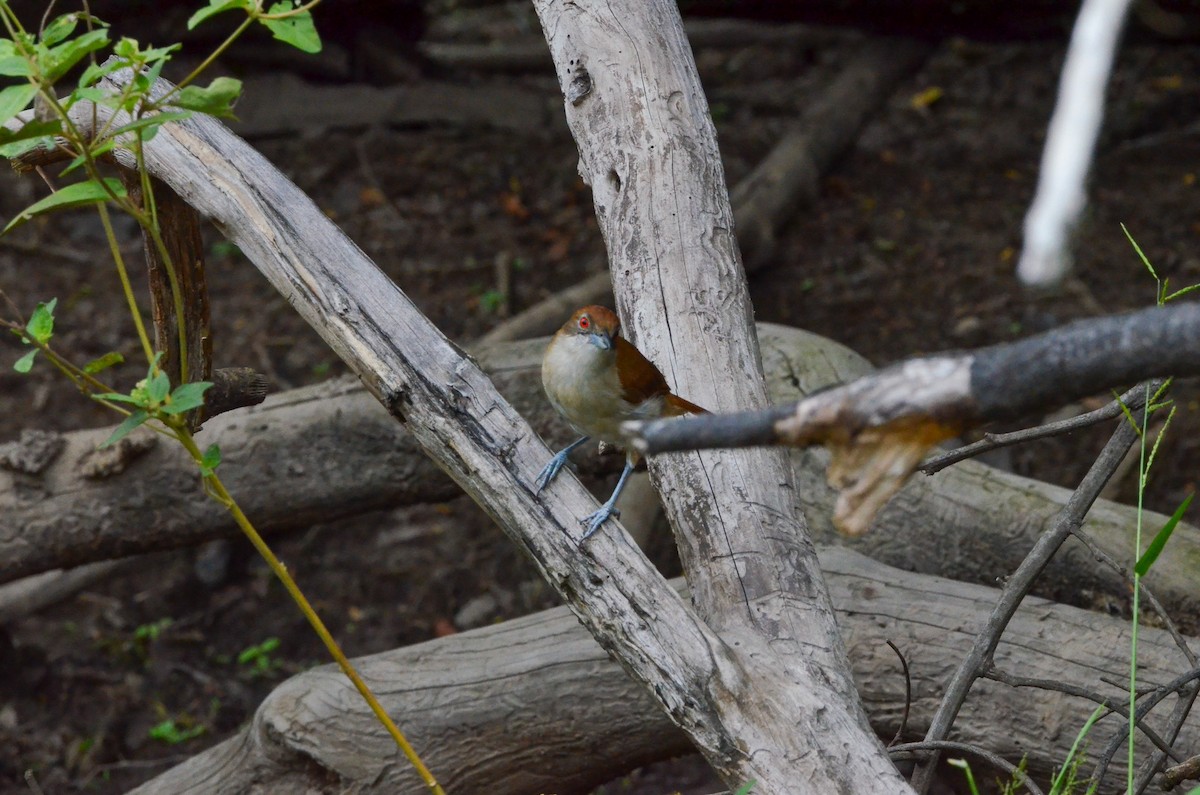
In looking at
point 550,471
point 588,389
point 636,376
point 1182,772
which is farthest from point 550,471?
point 1182,772

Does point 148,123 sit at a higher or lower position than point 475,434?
higher

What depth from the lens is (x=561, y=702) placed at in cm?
320

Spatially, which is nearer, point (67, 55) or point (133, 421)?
point (67, 55)

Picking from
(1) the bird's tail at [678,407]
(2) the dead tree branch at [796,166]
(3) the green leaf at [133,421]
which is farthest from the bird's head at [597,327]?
(2) the dead tree branch at [796,166]

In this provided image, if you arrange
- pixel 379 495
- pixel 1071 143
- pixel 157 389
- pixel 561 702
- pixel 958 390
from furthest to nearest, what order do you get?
pixel 1071 143, pixel 379 495, pixel 561 702, pixel 157 389, pixel 958 390

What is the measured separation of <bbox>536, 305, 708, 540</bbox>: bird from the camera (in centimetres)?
271

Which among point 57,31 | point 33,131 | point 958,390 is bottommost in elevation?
point 958,390

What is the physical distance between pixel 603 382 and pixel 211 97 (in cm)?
139

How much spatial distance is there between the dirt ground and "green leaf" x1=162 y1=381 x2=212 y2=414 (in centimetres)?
301

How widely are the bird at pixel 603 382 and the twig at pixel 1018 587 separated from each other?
32.0 inches

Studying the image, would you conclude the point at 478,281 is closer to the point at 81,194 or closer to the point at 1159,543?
the point at 81,194

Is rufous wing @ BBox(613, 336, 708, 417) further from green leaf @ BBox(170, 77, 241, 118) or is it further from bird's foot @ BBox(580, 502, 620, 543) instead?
green leaf @ BBox(170, 77, 241, 118)

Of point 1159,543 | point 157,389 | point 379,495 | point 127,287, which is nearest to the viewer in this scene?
point 1159,543

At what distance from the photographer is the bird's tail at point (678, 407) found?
2.66 meters
